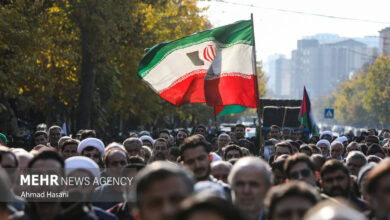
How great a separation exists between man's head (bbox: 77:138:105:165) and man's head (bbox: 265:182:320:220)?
557 centimetres

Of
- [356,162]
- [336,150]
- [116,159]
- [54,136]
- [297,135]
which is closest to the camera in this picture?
[116,159]

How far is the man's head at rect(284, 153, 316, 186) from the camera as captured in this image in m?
6.80

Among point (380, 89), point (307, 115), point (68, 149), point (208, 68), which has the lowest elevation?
point (68, 149)

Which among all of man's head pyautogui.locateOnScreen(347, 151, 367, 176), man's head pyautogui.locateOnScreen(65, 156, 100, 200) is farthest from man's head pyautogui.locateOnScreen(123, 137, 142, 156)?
man's head pyautogui.locateOnScreen(65, 156, 100, 200)

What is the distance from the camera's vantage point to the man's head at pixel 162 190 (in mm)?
4031

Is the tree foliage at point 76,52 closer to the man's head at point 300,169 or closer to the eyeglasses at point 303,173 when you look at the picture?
the man's head at point 300,169

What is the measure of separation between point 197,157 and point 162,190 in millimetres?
2901

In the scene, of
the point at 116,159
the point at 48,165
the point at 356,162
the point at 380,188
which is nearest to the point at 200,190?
the point at 380,188

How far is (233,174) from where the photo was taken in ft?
19.0

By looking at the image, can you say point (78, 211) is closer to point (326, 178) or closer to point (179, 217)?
point (179, 217)

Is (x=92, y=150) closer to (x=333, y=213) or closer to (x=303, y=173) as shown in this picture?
(x=303, y=173)

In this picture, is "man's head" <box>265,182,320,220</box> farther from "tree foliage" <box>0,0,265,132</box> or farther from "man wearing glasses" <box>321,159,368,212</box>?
"tree foliage" <box>0,0,265,132</box>

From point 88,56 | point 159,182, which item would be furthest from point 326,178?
point 88,56

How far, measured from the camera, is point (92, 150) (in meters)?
9.88
